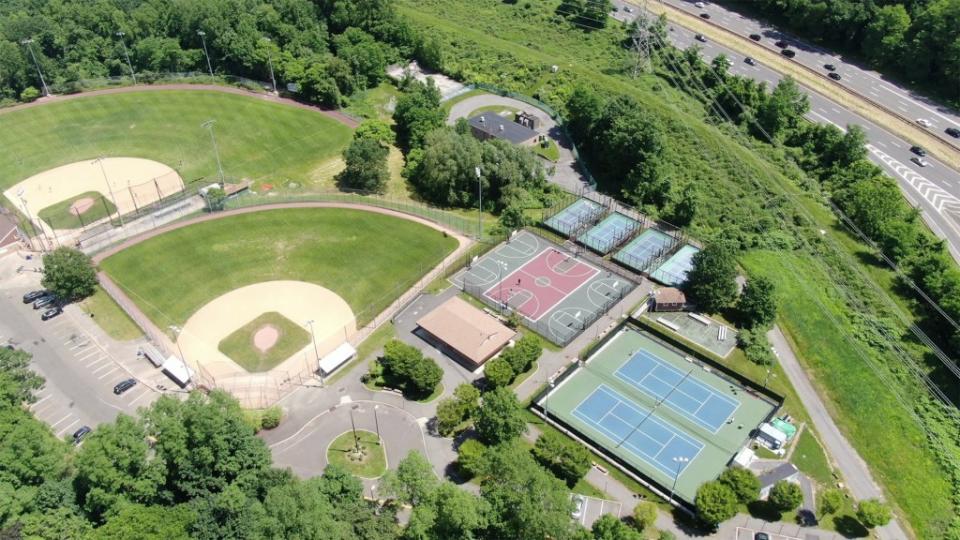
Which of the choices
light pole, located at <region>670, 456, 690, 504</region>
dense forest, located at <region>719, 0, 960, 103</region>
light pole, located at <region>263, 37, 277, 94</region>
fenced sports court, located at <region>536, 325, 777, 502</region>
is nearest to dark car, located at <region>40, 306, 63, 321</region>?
fenced sports court, located at <region>536, 325, 777, 502</region>

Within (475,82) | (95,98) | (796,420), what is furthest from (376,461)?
(95,98)

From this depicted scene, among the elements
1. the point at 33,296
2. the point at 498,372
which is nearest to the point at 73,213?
the point at 33,296

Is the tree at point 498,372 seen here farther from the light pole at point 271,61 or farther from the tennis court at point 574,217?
the light pole at point 271,61

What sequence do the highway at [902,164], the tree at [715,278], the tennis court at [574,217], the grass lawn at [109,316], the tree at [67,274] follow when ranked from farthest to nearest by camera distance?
the highway at [902,164]
the tennis court at [574,217]
the tree at [715,278]
the tree at [67,274]
the grass lawn at [109,316]

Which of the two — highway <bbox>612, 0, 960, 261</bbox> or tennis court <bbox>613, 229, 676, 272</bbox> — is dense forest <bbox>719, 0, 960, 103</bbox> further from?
tennis court <bbox>613, 229, 676, 272</bbox>

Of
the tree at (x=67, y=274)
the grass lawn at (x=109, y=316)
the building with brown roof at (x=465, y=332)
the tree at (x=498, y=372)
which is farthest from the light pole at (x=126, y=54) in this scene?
the tree at (x=498, y=372)
